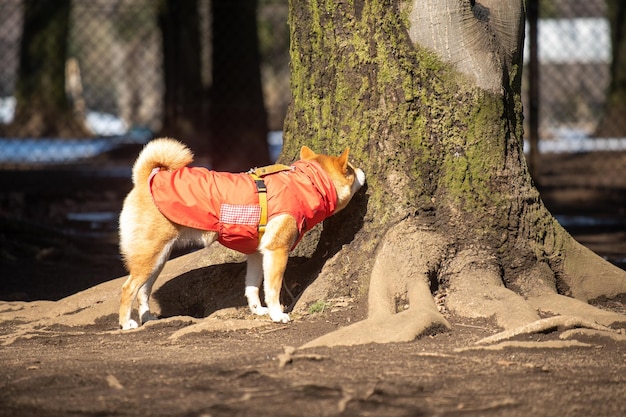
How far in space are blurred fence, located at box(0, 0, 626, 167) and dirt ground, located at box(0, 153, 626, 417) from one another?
11.5 metres

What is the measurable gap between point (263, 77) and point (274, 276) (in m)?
21.3

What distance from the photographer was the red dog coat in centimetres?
435

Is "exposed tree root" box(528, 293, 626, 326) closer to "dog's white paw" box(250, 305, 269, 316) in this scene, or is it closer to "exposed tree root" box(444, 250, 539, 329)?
"exposed tree root" box(444, 250, 539, 329)

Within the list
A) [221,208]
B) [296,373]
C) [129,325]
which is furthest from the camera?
[129,325]

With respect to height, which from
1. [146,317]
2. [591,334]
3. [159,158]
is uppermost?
[159,158]

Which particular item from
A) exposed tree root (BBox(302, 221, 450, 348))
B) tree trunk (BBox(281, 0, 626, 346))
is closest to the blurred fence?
tree trunk (BBox(281, 0, 626, 346))

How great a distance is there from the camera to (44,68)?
18781mm

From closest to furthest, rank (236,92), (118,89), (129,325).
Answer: (129,325)
(236,92)
(118,89)

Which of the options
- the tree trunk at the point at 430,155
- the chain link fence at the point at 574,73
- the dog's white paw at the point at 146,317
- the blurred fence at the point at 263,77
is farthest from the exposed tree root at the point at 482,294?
the chain link fence at the point at 574,73

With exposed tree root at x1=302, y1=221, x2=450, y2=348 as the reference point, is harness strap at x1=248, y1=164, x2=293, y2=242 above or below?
above

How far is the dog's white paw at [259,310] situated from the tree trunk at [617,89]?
13.6 meters

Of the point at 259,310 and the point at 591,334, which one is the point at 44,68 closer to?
the point at 259,310

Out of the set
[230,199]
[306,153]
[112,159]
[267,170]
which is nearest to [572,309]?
[306,153]

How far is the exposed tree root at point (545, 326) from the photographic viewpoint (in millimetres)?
3990
